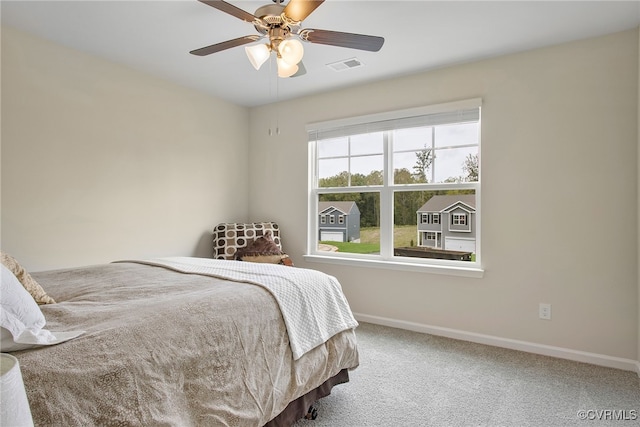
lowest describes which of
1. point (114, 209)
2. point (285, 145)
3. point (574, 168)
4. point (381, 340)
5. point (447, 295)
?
point (381, 340)

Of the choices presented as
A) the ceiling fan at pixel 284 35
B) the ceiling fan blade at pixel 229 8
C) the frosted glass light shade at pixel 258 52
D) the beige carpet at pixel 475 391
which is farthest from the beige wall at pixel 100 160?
the beige carpet at pixel 475 391

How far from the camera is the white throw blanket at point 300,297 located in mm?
1807

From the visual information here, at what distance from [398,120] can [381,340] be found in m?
2.00

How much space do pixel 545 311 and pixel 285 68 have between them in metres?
2.60

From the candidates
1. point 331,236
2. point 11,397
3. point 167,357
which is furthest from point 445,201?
point 11,397

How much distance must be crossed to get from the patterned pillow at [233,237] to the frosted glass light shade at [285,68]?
2.12 m

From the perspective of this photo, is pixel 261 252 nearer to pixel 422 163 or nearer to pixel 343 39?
pixel 422 163

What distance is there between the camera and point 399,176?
12.0 ft

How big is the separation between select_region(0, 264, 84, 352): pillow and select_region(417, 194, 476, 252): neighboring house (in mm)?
2959

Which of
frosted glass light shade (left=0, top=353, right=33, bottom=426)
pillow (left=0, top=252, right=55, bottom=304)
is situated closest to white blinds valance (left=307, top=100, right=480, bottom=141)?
pillow (left=0, top=252, right=55, bottom=304)

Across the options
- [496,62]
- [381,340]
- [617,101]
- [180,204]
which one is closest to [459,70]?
[496,62]

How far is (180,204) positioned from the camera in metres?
3.82

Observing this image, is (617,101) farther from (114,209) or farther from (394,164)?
(114,209)

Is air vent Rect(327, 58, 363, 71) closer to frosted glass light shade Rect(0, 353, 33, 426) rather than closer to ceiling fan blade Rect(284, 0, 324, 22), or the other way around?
ceiling fan blade Rect(284, 0, 324, 22)
